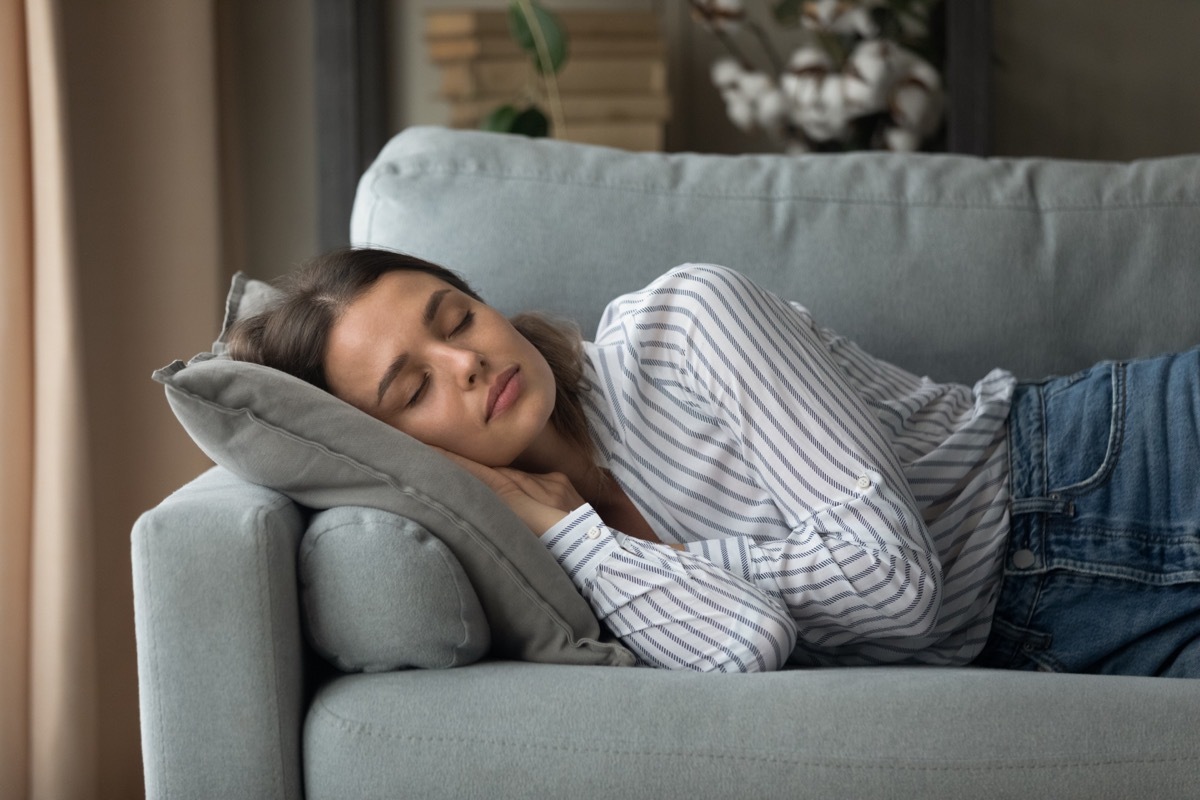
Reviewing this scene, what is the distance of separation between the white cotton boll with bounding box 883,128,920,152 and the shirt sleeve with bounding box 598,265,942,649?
122 cm

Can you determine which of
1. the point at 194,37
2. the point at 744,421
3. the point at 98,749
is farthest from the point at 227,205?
the point at 744,421

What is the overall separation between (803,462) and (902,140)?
1.38 metres

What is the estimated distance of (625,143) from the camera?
99.3 inches

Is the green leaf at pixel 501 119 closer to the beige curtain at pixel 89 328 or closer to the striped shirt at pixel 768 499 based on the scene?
the beige curtain at pixel 89 328

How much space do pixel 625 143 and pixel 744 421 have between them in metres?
1.38

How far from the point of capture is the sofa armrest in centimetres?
104

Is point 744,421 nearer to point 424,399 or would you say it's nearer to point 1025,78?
point 424,399

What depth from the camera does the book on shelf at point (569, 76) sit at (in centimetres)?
251

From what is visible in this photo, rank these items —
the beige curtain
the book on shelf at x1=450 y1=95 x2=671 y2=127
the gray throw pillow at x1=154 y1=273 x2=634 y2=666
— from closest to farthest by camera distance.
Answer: the gray throw pillow at x1=154 y1=273 x2=634 y2=666, the beige curtain, the book on shelf at x1=450 y1=95 x2=671 y2=127

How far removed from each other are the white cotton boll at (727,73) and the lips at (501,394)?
1443 millimetres

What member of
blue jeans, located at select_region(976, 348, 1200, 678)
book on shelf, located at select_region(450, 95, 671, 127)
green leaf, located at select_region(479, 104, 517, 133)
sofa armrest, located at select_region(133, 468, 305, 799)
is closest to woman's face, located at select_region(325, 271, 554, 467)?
sofa armrest, located at select_region(133, 468, 305, 799)

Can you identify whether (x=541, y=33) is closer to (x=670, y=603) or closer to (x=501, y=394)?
(x=501, y=394)

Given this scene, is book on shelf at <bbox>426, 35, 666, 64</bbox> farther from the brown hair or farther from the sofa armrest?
the sofa armrest

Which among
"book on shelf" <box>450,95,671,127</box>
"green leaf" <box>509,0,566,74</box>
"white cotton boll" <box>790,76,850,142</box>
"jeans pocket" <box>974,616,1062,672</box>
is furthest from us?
"book on shelf" <box>450,95,671,127</box>
